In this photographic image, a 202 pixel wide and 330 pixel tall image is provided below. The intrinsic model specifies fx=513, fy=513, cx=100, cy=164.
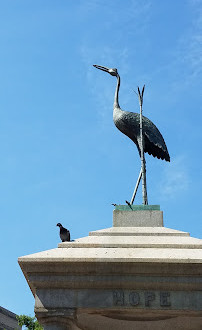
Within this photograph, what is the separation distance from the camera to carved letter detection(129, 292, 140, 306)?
9695mm

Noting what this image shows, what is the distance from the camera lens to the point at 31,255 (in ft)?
33.0

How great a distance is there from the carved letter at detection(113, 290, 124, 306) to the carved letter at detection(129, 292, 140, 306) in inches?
6.4

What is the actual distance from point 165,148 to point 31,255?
5623 millimetres

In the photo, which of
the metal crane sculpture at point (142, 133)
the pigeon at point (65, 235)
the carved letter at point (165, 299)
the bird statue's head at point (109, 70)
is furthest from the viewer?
the bird statue's head at point (109, 70)

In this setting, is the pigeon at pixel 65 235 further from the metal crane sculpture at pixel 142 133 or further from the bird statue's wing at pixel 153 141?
the bird statue's wing at pixel 153 141

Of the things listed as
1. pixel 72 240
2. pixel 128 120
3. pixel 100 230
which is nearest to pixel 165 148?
pixel 128 120

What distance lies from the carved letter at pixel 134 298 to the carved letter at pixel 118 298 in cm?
16

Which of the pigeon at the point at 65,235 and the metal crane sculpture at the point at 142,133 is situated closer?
the pigeon at the point at 65,235

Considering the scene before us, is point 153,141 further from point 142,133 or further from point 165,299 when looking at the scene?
point 165,299

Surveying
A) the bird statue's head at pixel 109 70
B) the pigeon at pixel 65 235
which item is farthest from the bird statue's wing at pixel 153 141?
the pigeon at pixel 65 235

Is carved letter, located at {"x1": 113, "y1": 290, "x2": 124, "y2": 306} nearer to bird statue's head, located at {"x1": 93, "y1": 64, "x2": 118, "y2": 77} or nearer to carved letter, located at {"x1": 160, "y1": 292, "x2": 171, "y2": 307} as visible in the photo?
carved letter, located at {"x1": 160, "y1": 292, "x2": 171, "y2": 307}

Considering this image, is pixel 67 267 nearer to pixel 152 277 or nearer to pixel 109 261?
pixel 109 261

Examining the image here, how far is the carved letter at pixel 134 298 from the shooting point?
9695 millimetres

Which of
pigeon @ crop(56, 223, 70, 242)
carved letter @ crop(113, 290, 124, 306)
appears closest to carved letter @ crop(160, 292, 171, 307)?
carved letter @ crop(113, 290, 124, 306)
